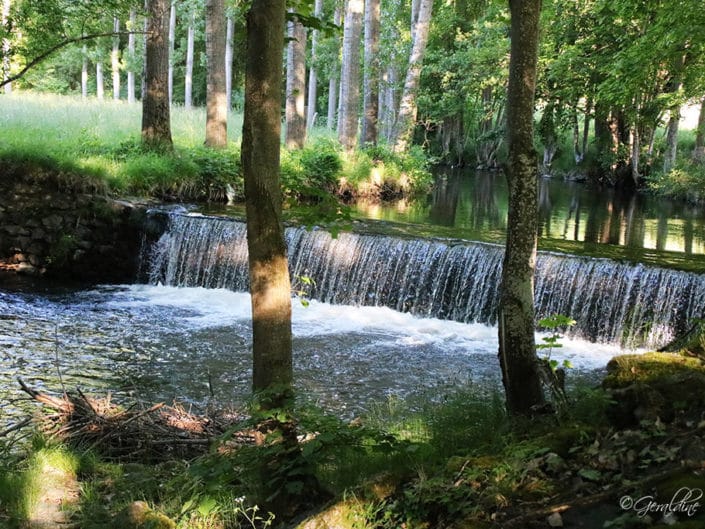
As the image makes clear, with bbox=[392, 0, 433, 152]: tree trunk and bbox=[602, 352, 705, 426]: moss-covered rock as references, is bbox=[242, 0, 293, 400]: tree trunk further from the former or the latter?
bbox=[392, 0, 433, 152]: tree trunk

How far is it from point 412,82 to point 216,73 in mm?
6369

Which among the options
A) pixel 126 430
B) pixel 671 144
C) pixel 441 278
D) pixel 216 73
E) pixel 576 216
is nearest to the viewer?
pixel 126 430

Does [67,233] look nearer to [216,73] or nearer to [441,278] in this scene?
[216,73]

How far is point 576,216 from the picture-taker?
17.8m

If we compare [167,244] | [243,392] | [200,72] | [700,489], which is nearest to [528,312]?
[700,489]

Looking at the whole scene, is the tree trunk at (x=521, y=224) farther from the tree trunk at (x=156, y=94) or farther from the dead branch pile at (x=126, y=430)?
the tree trunk at (x=156, y=94)

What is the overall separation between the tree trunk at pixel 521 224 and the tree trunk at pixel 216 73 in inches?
495

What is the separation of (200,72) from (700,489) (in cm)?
4962

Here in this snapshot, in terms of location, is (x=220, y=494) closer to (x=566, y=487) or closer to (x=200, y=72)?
(x=566, y=487)

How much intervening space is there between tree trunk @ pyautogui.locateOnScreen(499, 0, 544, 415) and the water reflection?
287 inches

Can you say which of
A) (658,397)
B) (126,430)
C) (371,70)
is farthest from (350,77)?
(658,397)

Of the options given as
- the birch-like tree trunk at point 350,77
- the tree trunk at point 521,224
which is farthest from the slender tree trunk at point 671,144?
the tree trunk at point 521,224

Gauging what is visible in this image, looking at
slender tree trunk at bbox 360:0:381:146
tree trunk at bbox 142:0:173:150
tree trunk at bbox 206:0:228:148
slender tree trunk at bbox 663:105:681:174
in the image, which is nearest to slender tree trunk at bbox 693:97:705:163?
slender tree trunk at bbox 663:105:681:174

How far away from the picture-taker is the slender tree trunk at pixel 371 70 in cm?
1997
